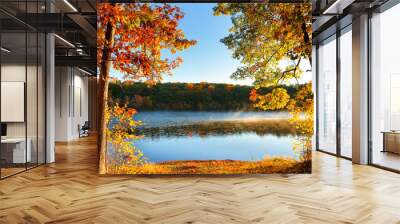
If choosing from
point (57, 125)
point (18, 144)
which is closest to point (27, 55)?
point (18, 144)

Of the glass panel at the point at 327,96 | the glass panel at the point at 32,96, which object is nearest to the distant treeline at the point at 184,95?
the glass panel at the point at 32,96

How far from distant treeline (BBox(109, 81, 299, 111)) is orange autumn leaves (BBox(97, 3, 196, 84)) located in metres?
0.18

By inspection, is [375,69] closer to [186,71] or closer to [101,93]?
[186,71]

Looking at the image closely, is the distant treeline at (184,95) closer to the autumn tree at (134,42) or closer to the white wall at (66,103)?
the autumn tree at (134,42)

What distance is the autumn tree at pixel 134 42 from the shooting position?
237 inches

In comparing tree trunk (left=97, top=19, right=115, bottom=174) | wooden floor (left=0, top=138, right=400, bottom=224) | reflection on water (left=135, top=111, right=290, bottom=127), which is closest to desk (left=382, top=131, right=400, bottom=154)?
wooden floor (left=0, top=138, right=400, bottom=224)

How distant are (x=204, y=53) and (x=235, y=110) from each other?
1.10 meters

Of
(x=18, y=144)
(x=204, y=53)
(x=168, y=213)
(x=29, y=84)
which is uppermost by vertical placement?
(x=204, y=53)

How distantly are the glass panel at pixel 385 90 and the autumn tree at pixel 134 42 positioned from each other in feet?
12.3

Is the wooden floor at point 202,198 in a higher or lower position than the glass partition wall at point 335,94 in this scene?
lower

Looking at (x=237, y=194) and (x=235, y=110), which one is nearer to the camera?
(x=237, y=194)

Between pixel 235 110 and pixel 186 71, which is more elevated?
pixel 186 71

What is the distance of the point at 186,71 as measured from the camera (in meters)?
6.29

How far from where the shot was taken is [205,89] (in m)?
6.36
